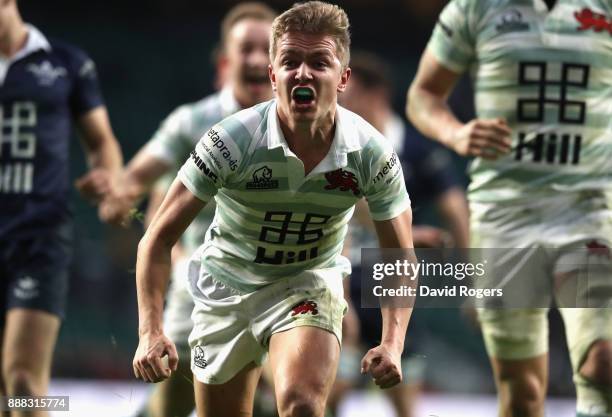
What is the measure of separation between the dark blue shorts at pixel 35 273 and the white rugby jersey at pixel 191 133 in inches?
24.7

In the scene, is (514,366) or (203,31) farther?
(203,31)

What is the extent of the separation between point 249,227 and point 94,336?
6.54 m

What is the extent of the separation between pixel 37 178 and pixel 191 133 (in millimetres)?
755

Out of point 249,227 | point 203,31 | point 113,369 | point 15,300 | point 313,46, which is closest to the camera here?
point 313,46

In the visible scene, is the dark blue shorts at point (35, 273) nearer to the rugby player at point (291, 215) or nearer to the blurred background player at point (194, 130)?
the blurred background player at point (194, 130)

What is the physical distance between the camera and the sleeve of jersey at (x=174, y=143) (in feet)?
19.1

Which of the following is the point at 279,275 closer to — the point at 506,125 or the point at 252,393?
the point at 252,393

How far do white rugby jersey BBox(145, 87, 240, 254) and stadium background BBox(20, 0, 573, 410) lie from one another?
3.34m

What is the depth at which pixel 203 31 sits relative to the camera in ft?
46.4

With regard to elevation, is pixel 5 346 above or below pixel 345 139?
below

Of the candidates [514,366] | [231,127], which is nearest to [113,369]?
[514,366]

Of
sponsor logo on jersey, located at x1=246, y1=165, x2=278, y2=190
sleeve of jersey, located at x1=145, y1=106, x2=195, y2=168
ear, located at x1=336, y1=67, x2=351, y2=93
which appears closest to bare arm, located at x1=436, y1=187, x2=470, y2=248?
sleeve of jersey, located at x1=145, y1=106, x2=195, y2=168

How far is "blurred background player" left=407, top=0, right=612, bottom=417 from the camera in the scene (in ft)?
15.2

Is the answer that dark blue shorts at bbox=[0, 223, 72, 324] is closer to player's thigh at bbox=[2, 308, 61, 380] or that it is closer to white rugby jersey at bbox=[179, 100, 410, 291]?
player's thigh at bbox=[2, 308, 61, 380]
